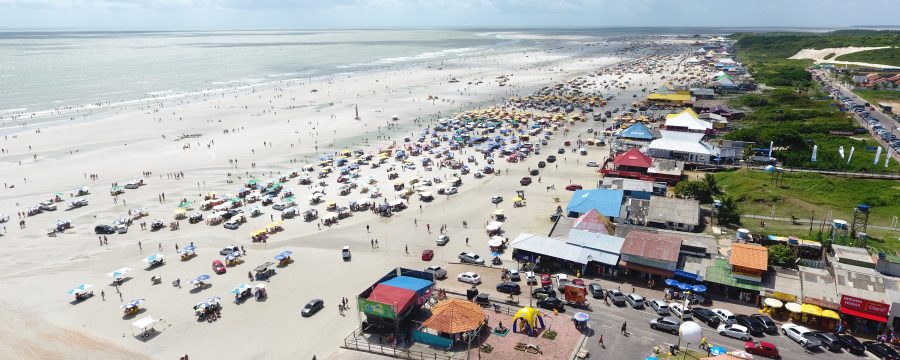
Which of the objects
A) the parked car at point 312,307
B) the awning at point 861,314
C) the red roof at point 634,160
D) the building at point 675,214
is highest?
the red roof at point 634,160

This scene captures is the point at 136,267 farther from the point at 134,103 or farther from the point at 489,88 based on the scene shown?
the point at 489,88

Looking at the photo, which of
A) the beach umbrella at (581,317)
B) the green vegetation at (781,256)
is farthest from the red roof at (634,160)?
the beach umbrella at (581,317)

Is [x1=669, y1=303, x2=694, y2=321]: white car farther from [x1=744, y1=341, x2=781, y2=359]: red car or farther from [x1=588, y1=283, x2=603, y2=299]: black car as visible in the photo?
[x1=588, y1=283, x2=603, y2=299]: black car

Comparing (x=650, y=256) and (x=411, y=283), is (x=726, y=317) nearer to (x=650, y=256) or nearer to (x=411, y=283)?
(x=650, y=256)

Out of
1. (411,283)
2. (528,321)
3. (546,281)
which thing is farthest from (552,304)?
(411,283)

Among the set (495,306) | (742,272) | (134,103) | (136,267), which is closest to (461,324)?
(495,306)

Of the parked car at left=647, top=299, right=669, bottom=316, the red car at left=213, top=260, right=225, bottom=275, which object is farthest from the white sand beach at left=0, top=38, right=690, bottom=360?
the parked car at left=647, top=299, right=669, bottom=316

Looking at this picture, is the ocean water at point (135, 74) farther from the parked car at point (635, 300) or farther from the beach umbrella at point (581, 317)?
the parked car at point (635, 300)
